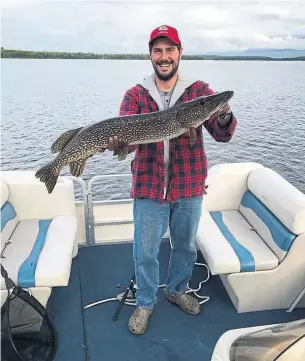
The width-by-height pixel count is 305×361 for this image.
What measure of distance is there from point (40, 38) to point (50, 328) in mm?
22609

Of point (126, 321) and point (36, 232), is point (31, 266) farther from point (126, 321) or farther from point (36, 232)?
point (126, 321)

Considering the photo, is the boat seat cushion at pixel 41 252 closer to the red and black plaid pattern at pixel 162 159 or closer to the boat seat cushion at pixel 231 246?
the red and black plaid pattern at pixel 162 159

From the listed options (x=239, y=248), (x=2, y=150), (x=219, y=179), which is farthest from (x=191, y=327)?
(x=2, y=150)

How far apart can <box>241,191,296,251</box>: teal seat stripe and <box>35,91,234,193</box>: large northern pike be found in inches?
61.0

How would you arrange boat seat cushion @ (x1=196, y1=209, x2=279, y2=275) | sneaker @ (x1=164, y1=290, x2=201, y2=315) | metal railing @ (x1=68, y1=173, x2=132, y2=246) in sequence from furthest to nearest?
metal railing @ (x1=68, y1=173, x2=132, y2=246)
sneaker @ (x1=164, y1=290, x2=201, y2=315)
boat seat cushion @ (x1=196, y1=209, x2=279, y2=275)

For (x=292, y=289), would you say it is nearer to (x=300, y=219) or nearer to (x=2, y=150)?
(x=300, y=219)

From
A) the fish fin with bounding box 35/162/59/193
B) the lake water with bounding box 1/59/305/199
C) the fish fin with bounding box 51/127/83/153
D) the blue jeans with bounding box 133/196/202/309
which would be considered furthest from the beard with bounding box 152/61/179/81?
the lake water with bounding box 1/59/305/199

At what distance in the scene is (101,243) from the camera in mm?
4801

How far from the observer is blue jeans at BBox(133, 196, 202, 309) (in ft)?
10.2

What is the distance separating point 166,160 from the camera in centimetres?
301

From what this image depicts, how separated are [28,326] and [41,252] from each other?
786 millimetres

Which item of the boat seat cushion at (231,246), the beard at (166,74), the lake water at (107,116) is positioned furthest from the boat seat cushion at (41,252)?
the lake water at (107,116)

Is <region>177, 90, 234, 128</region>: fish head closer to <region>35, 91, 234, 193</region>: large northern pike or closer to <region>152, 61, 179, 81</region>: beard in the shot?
<region>35, 91, 234, 193</region>: large northern pike

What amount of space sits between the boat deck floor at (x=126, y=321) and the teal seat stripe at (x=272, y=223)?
73 centimetres
